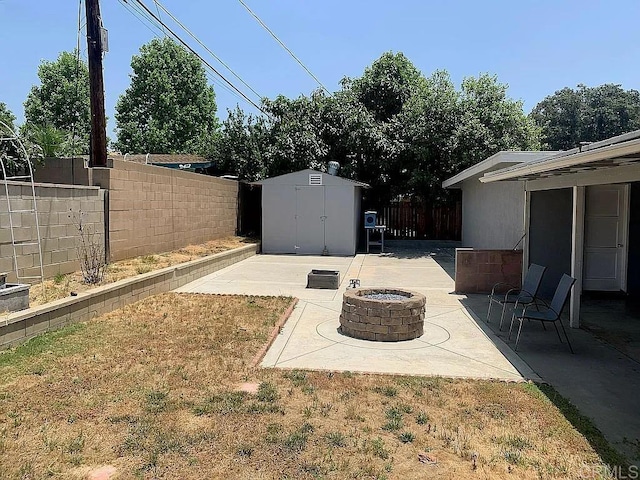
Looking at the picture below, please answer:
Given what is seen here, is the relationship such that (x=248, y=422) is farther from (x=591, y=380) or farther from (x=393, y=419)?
(x=591, y=380)

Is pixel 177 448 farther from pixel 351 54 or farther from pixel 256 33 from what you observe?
pixel 351 54

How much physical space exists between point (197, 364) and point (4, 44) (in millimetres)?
15281

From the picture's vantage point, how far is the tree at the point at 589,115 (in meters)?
44.8

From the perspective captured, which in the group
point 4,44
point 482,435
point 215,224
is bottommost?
point 482,435

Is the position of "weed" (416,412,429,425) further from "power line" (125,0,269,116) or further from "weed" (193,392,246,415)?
"power line" (125,0,269,116)

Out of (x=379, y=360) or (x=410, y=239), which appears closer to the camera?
(x=379, y=360)

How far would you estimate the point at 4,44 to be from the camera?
1516cm

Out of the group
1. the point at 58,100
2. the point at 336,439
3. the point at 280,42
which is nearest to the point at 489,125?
the point at 280,42

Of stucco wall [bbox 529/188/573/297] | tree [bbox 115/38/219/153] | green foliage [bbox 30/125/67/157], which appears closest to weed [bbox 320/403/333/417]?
stucco wall [bbox 529/188/573/297]

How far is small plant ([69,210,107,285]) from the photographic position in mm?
7696

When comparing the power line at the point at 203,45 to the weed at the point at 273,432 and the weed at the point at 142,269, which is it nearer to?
the weed at the point at 142,269

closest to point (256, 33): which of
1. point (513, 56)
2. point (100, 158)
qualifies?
point (100, 158)

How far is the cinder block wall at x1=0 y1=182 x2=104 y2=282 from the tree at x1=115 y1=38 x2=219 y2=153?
2807cm

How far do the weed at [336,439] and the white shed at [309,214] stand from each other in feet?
40.4
